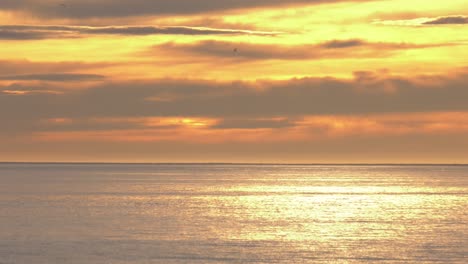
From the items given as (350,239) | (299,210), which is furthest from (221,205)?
(350,239)

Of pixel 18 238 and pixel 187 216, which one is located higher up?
pixel 187 216

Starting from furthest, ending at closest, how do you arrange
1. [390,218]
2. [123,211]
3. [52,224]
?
[123,211] < [390,218] < [52,224]

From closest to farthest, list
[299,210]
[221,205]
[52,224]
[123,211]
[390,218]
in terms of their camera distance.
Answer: [52,224] → [390,218] → [123,211] → [299,210] → [221,205]

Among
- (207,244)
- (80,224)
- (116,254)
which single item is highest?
(80,224)

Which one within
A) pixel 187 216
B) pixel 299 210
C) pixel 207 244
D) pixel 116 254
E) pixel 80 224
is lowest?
pixel 116 254

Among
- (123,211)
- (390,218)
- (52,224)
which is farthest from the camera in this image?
(123,211)

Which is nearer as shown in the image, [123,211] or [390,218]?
[390,218]

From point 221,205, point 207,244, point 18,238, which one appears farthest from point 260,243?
point 221,205

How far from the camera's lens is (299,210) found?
11812cm

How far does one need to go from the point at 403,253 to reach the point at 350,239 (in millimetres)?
9096

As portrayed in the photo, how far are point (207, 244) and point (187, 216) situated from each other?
98.8 ft

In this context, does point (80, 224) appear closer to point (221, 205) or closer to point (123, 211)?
point (123, 211)

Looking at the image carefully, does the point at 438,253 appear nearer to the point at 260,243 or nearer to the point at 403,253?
the point at 403,253

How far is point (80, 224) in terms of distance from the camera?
3521 inches
